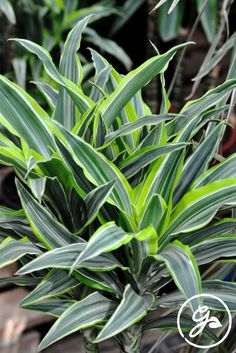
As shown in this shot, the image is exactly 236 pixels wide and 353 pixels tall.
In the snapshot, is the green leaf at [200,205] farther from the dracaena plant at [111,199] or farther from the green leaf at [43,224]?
the green leaf at [43,224]

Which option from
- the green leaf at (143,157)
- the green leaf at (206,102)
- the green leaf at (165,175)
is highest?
the green leaf at (206,102)

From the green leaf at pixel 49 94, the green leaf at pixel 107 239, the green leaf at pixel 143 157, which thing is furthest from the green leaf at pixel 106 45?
the green leaf at pixel 107 239

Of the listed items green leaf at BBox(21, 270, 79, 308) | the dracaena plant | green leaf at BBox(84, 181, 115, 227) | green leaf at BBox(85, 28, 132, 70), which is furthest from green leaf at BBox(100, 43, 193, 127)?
green leaf at BBox(85, 28, 132, 70)

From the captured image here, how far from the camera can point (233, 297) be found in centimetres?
75

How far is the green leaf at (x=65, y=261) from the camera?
67 cm

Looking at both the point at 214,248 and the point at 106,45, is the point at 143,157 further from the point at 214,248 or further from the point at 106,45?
the point at 106,45

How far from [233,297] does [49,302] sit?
9.8 inches

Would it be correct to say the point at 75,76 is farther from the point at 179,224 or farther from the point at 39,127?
the point at 179,224

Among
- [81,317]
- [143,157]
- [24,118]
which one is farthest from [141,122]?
[81,317]

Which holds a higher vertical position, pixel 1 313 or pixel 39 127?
pixel 39 127

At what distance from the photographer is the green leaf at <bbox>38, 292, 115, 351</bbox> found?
2.27 feet

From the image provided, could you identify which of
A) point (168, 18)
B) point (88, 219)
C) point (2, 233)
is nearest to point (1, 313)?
point (2, 233)

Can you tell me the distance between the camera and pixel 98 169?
28.2 inches

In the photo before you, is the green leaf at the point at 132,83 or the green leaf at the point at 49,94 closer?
the green leaf at the point at 132,83
